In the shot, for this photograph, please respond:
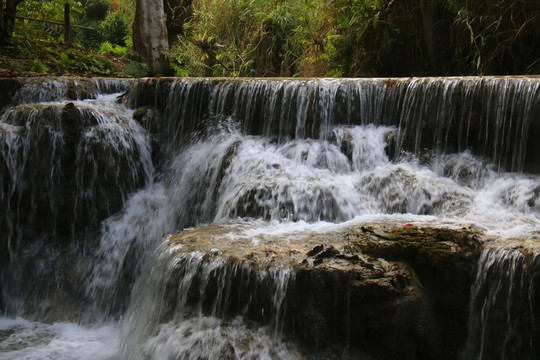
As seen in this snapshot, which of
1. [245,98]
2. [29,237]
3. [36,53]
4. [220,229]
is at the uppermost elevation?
[36,53]

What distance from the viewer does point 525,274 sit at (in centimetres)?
293

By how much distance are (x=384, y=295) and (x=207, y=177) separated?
10.6ft

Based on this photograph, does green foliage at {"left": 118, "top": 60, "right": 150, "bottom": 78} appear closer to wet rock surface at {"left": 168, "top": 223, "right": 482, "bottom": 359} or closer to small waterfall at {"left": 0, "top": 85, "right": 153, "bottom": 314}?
small waterfall at {"left": 0, "top": 85, "right": 153, "bottom": 314}

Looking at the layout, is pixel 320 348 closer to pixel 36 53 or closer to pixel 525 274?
pixel 525 274

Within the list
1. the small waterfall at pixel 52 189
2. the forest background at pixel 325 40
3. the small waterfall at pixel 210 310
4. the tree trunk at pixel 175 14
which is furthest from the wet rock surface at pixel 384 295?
the tree trunk at pixel 175 14

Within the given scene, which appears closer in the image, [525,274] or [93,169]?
[525,274]

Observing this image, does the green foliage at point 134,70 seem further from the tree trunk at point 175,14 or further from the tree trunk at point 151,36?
the tree trunk at point 175,14

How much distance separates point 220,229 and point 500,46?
4.97 metres

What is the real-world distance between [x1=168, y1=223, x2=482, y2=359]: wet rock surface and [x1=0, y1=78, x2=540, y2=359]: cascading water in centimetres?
53

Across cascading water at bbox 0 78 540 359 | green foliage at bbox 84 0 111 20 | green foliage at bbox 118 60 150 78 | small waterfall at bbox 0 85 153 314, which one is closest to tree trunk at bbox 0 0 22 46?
green foliage at bbox 118 60 150 78

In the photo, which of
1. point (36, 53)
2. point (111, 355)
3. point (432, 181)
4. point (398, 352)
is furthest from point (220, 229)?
point (36, 53)

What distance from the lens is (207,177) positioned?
5879 mm

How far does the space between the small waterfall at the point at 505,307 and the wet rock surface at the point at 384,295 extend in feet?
0.26

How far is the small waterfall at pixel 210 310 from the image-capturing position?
3295 mm
